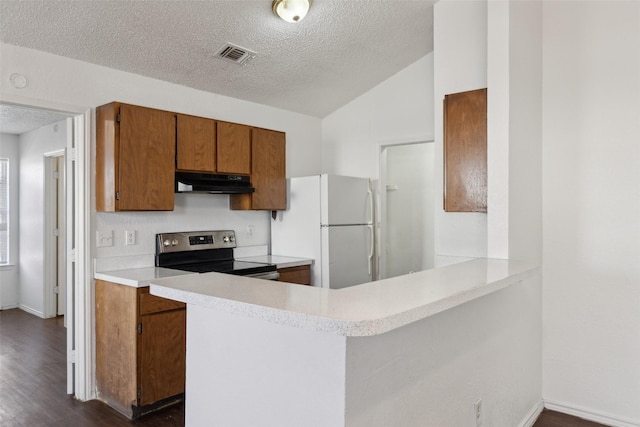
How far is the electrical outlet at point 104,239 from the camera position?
2.97 metres

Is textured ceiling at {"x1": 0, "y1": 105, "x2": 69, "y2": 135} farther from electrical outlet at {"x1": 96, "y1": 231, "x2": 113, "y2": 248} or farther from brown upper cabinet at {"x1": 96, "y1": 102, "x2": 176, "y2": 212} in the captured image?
electrical outlet at {"x1": 96, "y1": 231, "x2": 113, "y2": 248}

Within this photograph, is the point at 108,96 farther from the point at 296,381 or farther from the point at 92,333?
the point at 296,381

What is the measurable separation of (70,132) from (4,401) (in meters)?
1.94

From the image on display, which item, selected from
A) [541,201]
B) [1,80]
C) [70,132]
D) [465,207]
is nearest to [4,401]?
[70,132]

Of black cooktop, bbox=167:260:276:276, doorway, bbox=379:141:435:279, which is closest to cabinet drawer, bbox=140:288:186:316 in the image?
black cooktop, bbox=167:260:276:276

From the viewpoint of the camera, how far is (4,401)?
2930mm

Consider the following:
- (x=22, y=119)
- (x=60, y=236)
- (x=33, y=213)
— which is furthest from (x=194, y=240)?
(x=33, y=213)

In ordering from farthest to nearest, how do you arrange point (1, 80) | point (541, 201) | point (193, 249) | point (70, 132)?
1. point (193, 249)
2. point (70, 132)
3. point (541, 201)
4. point (1, 80)

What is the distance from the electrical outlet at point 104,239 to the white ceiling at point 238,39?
47.0 inches

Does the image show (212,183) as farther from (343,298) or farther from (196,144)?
(343,298)

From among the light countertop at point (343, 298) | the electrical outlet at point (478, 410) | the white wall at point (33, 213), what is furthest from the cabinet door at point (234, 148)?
the white wall at point (33, 213)

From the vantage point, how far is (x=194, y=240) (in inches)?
137

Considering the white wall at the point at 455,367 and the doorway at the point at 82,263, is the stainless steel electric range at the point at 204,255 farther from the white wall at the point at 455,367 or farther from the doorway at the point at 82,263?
the white wall at the point at 455,367

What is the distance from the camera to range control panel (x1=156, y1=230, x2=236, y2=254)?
3.28 meters
